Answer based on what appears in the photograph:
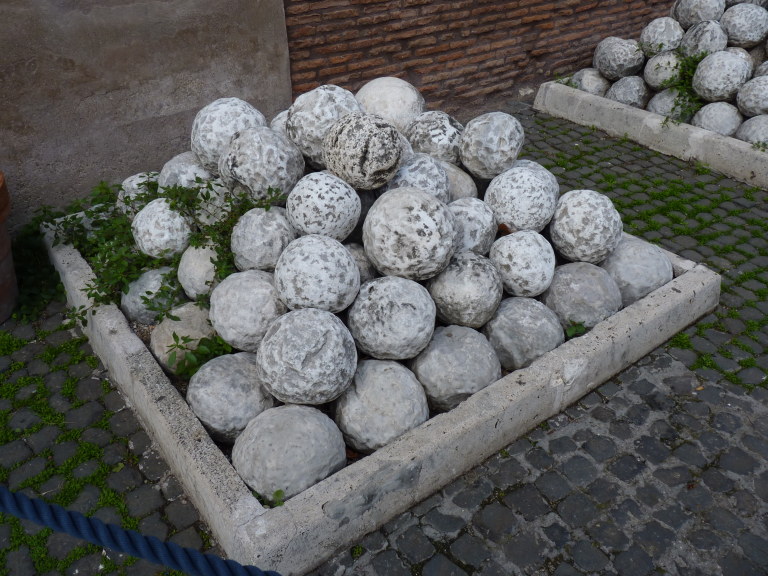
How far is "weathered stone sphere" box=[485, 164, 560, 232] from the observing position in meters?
4.44

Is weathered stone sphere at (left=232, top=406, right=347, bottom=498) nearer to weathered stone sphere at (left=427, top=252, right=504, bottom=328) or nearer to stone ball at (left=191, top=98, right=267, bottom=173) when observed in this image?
weathered stone sphere at (left=427, top=252, right=504, bottom=328)

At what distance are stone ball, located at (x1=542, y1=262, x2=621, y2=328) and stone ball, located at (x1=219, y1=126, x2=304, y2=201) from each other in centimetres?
179

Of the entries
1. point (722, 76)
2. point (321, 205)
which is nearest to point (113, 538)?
point (321, 205)

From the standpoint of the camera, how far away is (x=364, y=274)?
4.04 m

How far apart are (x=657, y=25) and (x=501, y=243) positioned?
16.7ft

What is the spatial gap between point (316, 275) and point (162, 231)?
1224mm

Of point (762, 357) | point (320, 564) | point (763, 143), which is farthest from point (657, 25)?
point (320, 564)

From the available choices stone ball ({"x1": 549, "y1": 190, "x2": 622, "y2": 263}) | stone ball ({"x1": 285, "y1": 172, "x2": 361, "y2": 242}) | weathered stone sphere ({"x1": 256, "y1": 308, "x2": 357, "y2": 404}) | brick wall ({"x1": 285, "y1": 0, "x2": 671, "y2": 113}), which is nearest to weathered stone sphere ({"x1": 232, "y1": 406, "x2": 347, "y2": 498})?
weathered stone sphere ({"x1": 256, "y1": 308, "x2": 357, "y2": 404})

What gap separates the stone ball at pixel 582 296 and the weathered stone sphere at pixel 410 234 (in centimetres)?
90

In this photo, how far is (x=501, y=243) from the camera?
4.29 meters

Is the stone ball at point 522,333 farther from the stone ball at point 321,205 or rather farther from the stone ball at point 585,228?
the stone ball at point 321,205

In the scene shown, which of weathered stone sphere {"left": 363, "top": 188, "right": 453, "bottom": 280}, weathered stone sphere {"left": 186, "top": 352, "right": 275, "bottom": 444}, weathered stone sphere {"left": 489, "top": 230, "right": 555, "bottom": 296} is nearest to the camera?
weathered stone sphere {"left": 186, "top": 352, "right": 275, "bottom": 444}

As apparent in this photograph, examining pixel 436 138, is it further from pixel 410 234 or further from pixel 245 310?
pixel 245 310

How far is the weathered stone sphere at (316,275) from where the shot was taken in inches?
140
